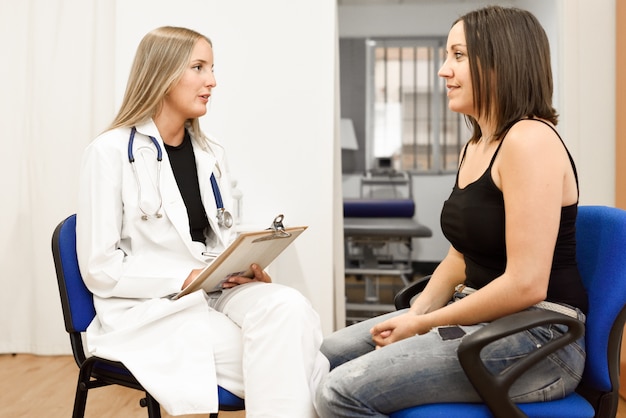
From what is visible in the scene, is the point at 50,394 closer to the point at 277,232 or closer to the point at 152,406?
the point at 152,406

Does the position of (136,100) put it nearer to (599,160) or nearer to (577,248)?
(577,248)

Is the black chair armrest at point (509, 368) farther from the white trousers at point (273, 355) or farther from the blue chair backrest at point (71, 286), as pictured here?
the blue chair backrest at point (71, 286)

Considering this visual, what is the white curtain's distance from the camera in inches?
130

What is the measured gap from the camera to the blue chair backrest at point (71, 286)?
1.44 m

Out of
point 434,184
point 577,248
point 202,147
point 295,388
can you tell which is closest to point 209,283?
point 295,388

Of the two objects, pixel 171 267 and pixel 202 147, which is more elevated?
pixel 202 147

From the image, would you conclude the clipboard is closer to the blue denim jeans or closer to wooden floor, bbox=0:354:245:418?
the blue denim jeans

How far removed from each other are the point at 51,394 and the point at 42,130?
1.44 meters

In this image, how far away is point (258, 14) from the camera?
3.15 meters

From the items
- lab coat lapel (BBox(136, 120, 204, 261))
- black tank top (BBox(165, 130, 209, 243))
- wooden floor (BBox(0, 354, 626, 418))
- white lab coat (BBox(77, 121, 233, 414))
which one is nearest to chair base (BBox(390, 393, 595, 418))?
white lab coat (BBox(77, 121, 233, 414))

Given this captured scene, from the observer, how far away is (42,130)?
3.33 metres

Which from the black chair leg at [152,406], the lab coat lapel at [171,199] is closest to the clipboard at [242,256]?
the lab coat lapel at [171,199]

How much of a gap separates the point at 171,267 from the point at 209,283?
142 mm

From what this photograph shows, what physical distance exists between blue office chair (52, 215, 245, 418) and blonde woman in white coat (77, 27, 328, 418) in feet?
0.11
